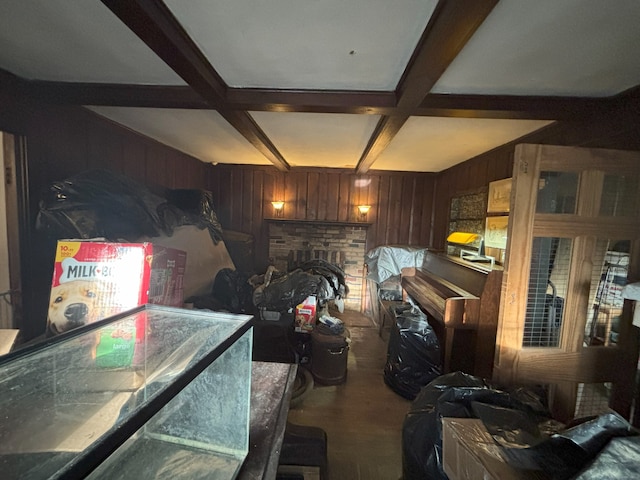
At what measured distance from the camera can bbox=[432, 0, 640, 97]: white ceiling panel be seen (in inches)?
38.5

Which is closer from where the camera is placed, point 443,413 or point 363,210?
point 443,413

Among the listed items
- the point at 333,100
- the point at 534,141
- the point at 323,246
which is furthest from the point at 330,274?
the point at 534,141

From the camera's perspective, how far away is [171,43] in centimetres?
115

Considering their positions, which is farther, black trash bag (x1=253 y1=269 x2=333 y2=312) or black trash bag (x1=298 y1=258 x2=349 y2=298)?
black trash bag (x1=298 y1=258 x2=349 y2=298)

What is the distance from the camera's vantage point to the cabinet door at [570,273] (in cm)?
140

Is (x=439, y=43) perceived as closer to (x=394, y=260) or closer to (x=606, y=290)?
(x=606, y=290)

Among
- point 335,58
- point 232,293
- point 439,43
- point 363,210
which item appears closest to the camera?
point 439,43

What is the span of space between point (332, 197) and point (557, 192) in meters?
3.05

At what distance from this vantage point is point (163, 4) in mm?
1016

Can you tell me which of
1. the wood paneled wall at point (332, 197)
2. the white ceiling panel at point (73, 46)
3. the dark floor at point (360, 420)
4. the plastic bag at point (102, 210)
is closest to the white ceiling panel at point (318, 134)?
the wood paneled wall at point (332, 197)

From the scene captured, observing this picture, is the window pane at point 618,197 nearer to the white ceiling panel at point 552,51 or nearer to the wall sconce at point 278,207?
the white ceiling panel at point 552,51

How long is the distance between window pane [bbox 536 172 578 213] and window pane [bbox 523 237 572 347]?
174 millimetres

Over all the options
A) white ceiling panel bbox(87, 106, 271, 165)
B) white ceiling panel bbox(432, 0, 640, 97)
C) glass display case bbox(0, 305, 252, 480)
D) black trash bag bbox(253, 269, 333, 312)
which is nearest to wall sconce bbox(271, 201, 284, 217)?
white ceiling panel bbox(87, 106, 271, 165)

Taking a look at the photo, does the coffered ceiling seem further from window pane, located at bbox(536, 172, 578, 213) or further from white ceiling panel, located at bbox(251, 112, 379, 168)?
window pane, located at bbox(536, 172, 578, 213)
